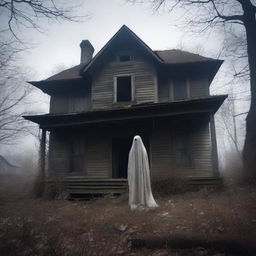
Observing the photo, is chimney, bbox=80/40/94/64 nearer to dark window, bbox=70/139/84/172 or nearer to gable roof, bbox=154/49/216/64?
gable roof, bbox=154/49/216/64

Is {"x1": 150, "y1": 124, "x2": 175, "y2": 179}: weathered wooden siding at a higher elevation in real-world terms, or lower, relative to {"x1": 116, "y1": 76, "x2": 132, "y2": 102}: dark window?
lower

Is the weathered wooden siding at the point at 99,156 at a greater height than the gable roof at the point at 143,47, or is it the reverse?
the gable roof at the point at 143,47

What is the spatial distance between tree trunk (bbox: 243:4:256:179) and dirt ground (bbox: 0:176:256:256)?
10.3 ft

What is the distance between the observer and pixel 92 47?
1625 cm

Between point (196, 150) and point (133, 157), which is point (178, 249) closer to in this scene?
point (133, 157)

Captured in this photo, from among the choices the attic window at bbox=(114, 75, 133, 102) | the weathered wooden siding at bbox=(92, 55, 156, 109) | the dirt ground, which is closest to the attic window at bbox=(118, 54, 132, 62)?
the weathered wooden siding at bbox=(92, 55, 156, 109)

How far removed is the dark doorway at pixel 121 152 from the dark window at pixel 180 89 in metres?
3.13

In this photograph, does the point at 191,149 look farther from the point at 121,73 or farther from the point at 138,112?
the point at 121,73

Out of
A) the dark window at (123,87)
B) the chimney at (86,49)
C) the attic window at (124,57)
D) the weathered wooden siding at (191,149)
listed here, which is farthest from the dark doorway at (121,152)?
the chimney at (86,49)

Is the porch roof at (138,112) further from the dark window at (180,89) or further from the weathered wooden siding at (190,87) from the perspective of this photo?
the dark window at (180,89)

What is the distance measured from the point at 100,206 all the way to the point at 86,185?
196 cm

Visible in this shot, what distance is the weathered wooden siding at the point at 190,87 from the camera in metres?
11.9

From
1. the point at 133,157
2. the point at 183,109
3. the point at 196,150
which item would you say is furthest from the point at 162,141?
the point at 133,157

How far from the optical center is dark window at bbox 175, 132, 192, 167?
10.9 metres
